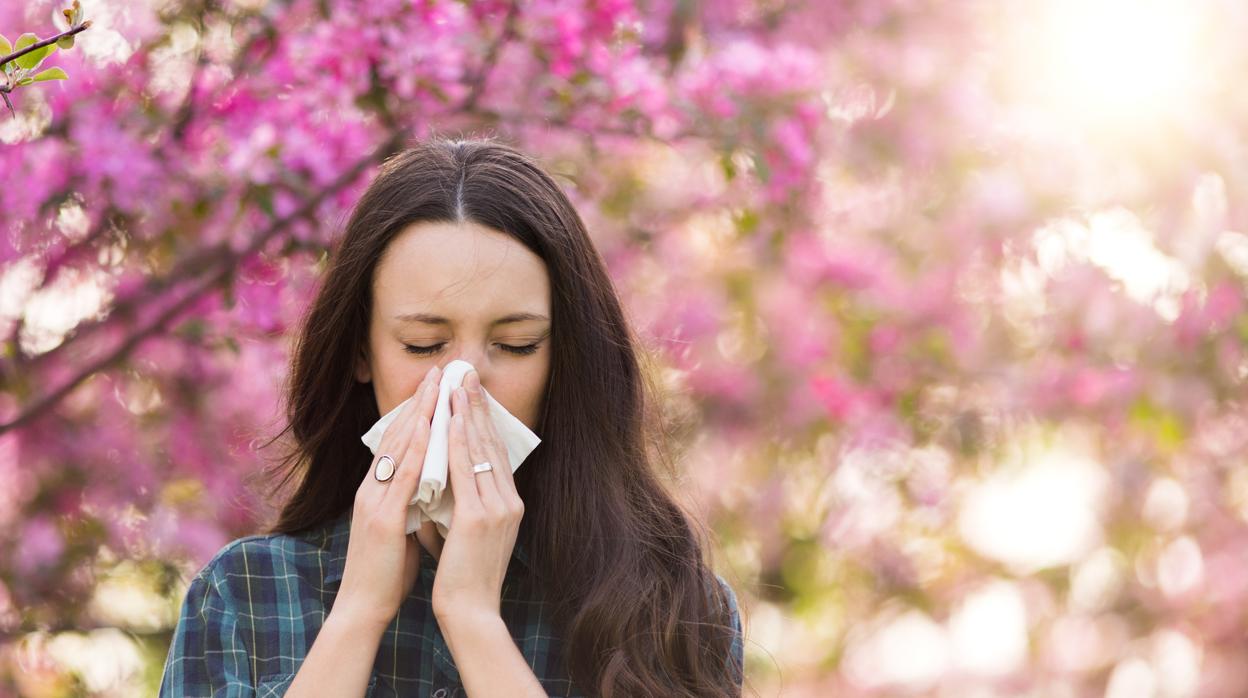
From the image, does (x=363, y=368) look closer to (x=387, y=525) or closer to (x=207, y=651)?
(x=387, y=525)

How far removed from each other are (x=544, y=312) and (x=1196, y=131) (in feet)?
9.10

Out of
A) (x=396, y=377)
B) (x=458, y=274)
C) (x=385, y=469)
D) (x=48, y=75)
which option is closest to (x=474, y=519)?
(x=385, y=469)

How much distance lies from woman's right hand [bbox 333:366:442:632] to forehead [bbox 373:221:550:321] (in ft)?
0.36

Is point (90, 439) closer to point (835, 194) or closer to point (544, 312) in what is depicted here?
point (544, 312)

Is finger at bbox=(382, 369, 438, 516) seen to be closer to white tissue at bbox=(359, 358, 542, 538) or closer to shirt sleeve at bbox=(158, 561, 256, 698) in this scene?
white tissue at bbox=(359, 358, 542, 538)

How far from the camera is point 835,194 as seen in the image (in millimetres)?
4875

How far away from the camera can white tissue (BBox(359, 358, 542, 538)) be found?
2111mm

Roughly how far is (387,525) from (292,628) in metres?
0.28

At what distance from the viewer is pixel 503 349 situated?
2219 mm

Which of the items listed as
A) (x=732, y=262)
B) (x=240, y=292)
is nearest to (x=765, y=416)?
(x=732, y=262)

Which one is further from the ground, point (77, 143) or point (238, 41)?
point (238, 41)

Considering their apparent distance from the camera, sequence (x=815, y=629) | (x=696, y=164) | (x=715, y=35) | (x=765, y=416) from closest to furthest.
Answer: (x=715, y=35), (x=696, y=164), (x=765, y=416), (x=815, y=629)

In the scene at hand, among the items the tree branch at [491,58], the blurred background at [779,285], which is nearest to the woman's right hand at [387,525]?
the blurred background at [779,285]

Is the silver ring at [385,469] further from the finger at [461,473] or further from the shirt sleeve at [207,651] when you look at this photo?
the shirt sleeve at [207,651]
